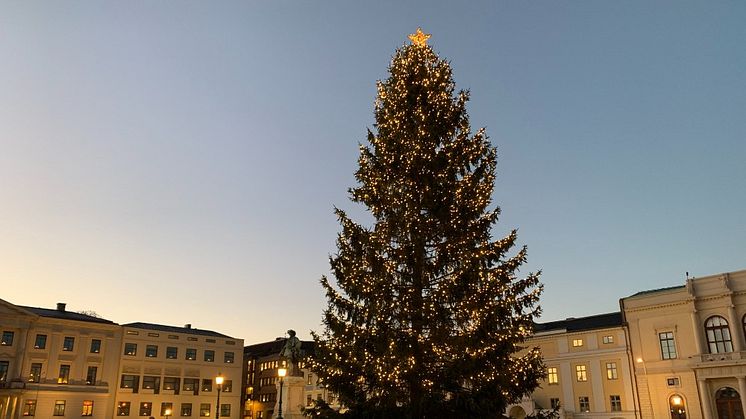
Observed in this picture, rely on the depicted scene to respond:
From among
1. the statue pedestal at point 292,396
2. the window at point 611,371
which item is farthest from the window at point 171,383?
the window at point 611,371

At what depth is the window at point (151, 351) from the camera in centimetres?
7425

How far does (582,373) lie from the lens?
54188 millimetres

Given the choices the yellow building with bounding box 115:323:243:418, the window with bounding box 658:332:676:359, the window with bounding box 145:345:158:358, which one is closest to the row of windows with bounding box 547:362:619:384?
the window with bounding box 658:332:676:359

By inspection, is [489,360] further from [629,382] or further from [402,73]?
[629,382]

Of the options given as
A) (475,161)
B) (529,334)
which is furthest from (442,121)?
(529,334)

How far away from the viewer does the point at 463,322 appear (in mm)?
20984

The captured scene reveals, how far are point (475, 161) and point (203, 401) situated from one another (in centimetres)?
6555

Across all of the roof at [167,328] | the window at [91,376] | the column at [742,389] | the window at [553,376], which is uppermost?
the roof at [167,328]

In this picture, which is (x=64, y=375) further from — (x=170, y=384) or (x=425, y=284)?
(x=425, y=284)

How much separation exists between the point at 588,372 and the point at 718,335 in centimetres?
1197

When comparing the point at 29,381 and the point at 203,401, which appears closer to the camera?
the point at 29,381

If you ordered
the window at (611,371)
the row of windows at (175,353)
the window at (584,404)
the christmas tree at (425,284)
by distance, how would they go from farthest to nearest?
the row of windows at (175,353), the window at (584,404), the window at (611,371), the christmas tree at (425,284)

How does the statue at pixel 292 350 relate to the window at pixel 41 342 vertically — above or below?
below

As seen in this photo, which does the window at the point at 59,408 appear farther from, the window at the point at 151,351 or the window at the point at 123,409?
the window at the point at 151,351
